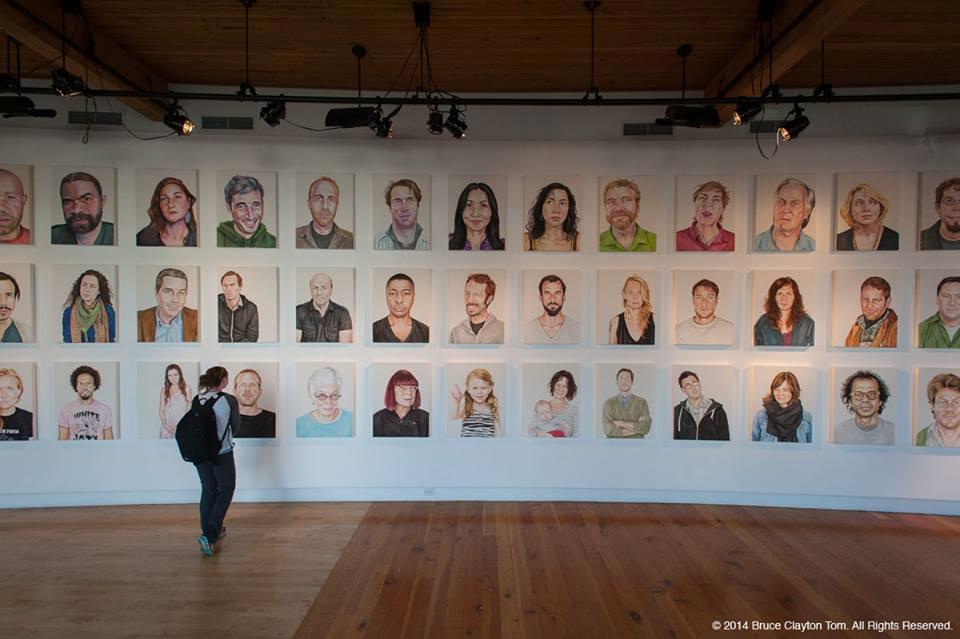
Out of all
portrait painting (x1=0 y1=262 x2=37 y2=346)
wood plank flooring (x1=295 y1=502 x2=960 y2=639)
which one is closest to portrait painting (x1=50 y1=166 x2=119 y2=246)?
portrait painting (x1=0 y1=262 x2=37 y2=346)

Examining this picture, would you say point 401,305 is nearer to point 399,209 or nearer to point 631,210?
point 399,209

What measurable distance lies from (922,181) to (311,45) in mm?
6986

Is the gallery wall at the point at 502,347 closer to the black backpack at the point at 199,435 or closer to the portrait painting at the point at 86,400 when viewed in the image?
the portrait painting at the point at 86,400

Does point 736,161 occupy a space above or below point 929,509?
above

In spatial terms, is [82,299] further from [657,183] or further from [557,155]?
[657,183]

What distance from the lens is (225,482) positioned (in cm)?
508

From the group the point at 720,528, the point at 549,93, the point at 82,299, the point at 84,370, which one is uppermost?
the point at 549,93

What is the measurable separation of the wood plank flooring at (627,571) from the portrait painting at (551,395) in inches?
39.3

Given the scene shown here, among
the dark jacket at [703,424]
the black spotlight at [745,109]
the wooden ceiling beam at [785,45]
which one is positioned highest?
the wooden ceiling beam at [785,45]

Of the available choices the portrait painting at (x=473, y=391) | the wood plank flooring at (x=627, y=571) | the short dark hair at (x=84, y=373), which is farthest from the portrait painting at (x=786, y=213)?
the short dark hair at (x=84, y=373)

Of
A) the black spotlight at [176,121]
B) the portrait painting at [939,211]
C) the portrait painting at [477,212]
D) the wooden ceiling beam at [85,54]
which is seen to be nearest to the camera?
the wooden ceiling beam at [85,54]

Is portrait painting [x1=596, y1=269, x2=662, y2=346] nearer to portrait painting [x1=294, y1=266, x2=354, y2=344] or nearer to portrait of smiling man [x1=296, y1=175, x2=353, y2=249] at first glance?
portrait painting [x1=294, y1=266, x2=354, y2=344]

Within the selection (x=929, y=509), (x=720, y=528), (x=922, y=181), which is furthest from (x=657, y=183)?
(x=929, y=509)

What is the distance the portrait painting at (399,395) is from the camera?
20.6 feet
